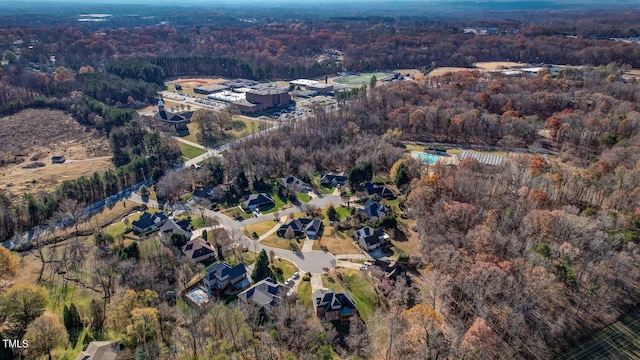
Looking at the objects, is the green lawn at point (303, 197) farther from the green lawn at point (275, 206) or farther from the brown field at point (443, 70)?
the brown field at point (443, 70)

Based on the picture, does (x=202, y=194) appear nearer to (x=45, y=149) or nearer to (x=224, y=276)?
(x=224, y=276)

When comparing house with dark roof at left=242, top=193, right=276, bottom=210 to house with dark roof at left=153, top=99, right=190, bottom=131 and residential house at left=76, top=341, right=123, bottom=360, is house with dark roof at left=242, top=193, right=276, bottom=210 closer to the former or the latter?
residential house at left=76, top=341, right=123, bottom=360

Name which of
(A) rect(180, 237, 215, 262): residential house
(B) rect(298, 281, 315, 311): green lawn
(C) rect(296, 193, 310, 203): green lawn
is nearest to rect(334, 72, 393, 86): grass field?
(C) rect(296, 193, 310, 203): green lawn

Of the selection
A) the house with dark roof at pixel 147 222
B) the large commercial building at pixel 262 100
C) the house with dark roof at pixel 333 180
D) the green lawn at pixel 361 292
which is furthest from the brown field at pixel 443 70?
the green lawn at pixel 361 292

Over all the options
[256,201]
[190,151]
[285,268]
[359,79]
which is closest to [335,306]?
[285,268]

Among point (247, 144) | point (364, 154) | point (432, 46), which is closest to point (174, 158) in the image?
point (247, 144)

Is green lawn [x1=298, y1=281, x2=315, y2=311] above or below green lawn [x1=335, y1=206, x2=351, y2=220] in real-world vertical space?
below
